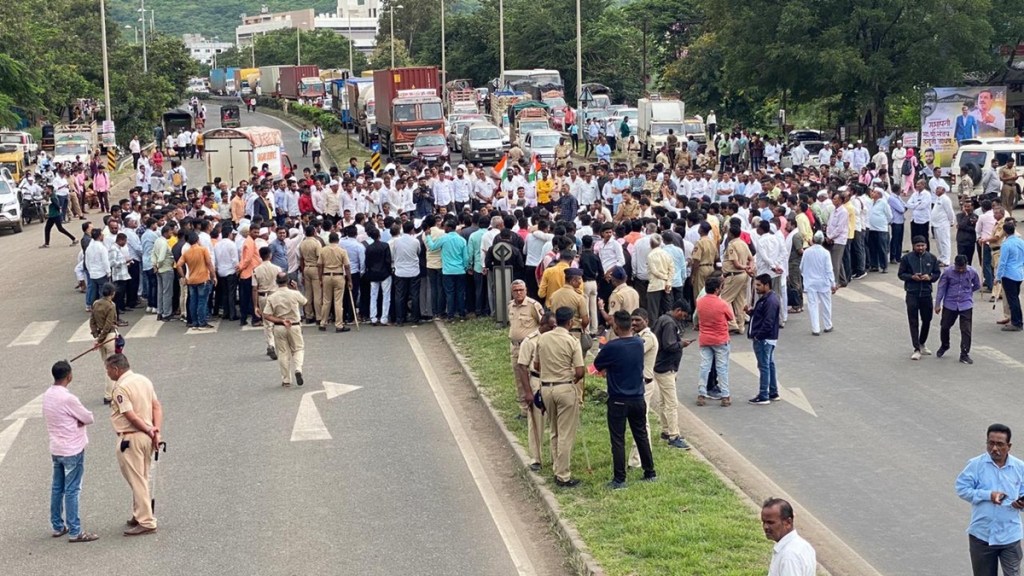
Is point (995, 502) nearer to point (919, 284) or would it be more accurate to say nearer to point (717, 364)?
point (717, 364)

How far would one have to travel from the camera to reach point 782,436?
15.0m

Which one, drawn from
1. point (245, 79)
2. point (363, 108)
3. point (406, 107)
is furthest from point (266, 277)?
point (245, 79)

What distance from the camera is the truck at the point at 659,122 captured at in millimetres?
51094

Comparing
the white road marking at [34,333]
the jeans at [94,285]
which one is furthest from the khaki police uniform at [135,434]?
the jeans at [94,285]

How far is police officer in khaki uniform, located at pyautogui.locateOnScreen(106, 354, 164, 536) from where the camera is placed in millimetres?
11859

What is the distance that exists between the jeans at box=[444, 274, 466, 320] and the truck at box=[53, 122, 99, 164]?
114 ft

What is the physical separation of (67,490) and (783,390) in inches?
354

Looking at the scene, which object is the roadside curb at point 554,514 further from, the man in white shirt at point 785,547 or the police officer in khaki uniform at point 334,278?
the police officer in khaki uniform at point 334,278

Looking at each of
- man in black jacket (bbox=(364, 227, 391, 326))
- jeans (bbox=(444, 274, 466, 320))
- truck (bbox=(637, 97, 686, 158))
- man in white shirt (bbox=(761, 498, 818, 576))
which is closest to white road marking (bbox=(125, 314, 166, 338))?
man in black jacket (bbox=(364, 227, 391, 326))

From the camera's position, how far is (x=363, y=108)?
217 ft

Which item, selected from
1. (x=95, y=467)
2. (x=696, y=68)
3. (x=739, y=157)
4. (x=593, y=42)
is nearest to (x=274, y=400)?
(x=95, y=467)

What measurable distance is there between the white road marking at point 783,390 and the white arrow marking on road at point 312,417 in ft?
17.5

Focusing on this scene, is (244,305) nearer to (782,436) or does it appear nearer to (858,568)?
(782,436)

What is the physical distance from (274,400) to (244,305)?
6278 millimetres
